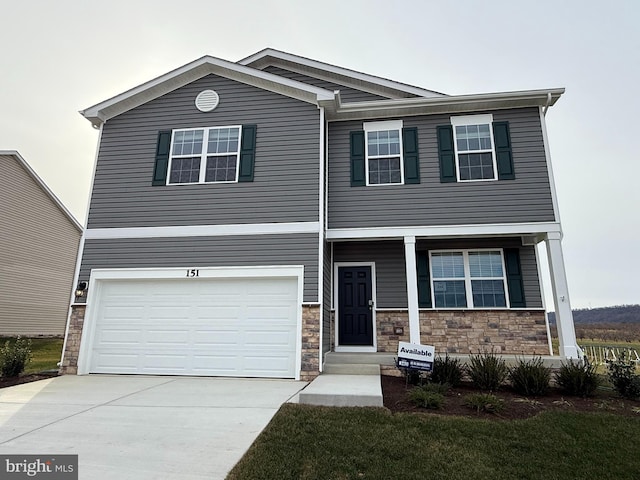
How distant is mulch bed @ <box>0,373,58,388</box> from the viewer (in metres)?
7.06

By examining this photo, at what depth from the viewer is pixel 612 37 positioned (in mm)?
10961

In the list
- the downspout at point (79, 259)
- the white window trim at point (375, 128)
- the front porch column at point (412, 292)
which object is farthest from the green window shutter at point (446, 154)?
the downspout at point (79, 259)

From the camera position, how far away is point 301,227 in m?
8.09

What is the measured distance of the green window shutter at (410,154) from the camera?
881 cm

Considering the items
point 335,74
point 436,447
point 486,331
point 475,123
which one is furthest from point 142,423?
point 335,74

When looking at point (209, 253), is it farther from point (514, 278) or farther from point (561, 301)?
point (561, 301)

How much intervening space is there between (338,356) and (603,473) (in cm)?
500

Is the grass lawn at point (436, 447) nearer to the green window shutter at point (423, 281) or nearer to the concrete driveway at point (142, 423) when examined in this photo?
the concrete driveway at point (142, 423)

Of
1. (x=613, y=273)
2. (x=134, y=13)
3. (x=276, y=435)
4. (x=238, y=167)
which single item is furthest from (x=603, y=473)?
(x=613, y=273)

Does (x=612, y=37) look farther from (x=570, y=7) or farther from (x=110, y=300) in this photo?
(x=110, y=300)

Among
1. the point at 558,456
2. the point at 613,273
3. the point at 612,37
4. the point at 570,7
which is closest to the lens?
the point at 558,456

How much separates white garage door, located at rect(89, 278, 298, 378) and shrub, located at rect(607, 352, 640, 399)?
5.54 meters

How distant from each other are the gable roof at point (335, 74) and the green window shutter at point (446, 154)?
4.06 feet

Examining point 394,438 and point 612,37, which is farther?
point 612,37
